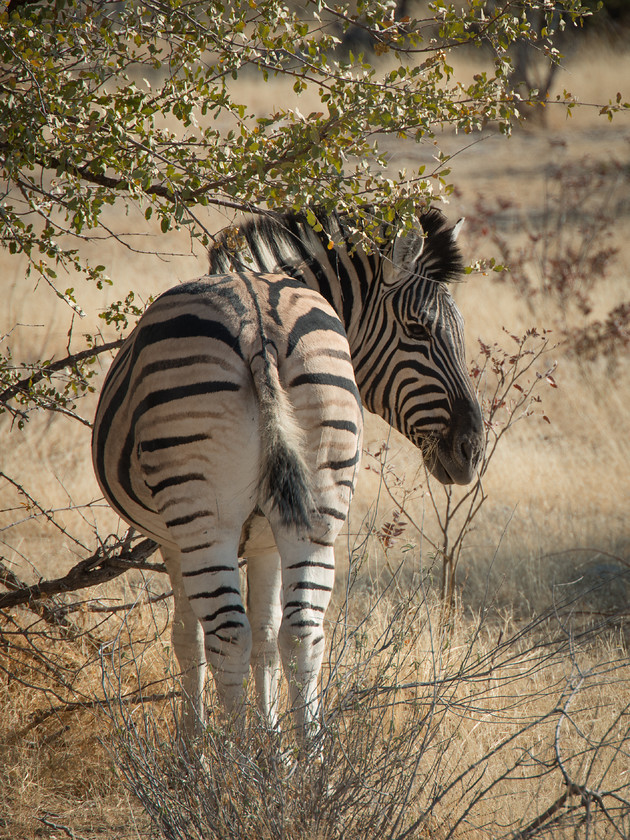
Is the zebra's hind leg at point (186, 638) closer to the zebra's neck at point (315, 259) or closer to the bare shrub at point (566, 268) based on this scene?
the zebra's neck at point (315, 259)

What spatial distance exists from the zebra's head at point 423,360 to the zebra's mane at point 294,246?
11 millimetres

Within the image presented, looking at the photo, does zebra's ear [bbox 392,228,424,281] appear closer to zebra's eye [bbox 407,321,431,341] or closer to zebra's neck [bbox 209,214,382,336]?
zebra's neck [bbox 209,214,382,336]

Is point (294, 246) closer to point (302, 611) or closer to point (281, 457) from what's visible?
point (281, 457)

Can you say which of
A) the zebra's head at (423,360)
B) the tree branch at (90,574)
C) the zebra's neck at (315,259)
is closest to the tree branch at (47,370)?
the zebra's neck at (315,259)

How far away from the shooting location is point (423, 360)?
12.3ft

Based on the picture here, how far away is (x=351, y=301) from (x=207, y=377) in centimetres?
142

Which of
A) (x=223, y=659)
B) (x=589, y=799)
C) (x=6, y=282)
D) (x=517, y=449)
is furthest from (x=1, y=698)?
(x=6, y=282)

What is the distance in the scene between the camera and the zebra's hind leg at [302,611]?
269cm

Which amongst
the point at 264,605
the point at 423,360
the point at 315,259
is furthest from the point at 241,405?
the point at 315,259

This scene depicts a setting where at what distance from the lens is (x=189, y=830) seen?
97.6 inches

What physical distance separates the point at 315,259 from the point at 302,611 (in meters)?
1.90

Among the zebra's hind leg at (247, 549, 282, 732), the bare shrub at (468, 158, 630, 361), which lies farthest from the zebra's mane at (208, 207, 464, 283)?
the bare shrub at (468, 158, 630, 361)

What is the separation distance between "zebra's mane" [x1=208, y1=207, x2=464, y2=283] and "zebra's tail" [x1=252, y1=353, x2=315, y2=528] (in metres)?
1.19

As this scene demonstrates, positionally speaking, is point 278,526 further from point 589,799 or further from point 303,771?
point 589,799
